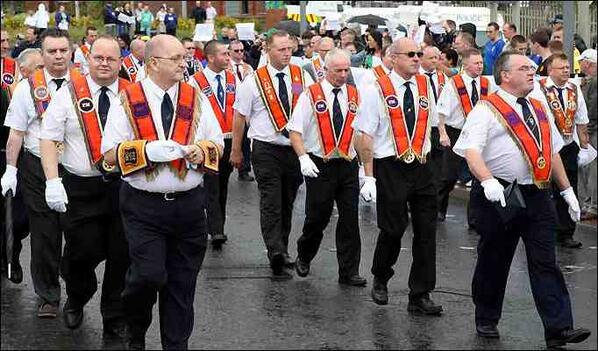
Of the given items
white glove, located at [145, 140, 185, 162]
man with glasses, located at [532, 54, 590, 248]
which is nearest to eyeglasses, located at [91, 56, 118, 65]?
white glove, located at [145, 140, 185, 162]

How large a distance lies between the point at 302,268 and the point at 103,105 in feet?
9.64

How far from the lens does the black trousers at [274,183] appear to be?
1143 cm

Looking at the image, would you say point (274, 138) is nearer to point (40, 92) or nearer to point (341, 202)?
point (341, 202)

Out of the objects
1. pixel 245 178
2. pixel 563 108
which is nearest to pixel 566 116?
pixel 563 108

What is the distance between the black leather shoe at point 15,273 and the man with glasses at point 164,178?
115 inches

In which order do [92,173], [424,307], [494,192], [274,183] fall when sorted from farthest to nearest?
1. [274,183]
2. [424,307]
3. [92,173]
4. [494,192]

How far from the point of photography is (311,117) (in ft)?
36.1

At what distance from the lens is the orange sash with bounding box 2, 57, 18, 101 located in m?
11.6

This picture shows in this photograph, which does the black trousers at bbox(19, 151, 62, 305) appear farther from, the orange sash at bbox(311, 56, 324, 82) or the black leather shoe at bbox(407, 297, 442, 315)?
the orange sash at bbox(311, 56, 324, 82)

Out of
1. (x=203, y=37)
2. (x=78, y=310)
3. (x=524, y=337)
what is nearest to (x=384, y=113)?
(x=524, y=337)

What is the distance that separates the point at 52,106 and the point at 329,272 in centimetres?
339

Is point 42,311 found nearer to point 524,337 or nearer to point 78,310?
point 78,310

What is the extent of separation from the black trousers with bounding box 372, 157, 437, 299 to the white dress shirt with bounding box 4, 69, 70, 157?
2.41 metres

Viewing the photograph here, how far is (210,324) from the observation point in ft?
31.1
